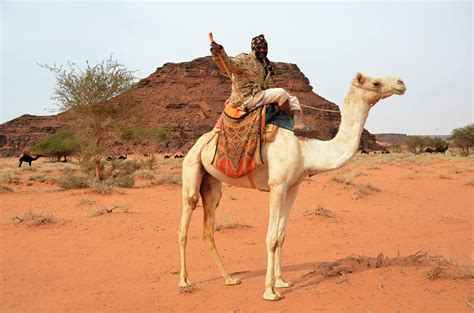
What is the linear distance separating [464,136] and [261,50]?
5447 centimetres

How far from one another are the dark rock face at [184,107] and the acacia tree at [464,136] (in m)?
36.1

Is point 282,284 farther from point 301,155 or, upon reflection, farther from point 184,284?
point 301,155

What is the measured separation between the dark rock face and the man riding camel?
73934 mm

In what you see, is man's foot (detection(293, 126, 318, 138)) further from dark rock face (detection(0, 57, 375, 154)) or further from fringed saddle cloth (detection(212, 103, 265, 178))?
dark rock face (detection(0, 57, 375, 154))

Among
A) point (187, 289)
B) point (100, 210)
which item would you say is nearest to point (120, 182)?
point (100, 210)

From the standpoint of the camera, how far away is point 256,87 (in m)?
5.24

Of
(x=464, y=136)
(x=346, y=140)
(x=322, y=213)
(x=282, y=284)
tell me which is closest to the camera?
(x=346, y=140)

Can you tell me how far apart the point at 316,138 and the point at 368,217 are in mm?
6746

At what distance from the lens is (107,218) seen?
10430mm

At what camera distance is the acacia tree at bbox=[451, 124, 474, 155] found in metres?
51.1

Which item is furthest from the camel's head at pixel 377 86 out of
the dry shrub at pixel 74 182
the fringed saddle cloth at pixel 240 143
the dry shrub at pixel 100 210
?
the dry shrub at pixel 74 182

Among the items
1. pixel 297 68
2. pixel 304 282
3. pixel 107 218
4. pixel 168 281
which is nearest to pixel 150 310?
pixel 168 281

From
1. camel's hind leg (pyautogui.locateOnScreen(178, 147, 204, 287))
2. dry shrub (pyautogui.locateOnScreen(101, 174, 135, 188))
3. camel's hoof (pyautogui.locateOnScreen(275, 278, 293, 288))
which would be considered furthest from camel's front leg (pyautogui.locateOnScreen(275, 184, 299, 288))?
dry shrub (pyautogui.locateOnScreen(101, 174, 135, 188))

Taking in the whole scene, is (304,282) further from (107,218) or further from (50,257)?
(107,218)
